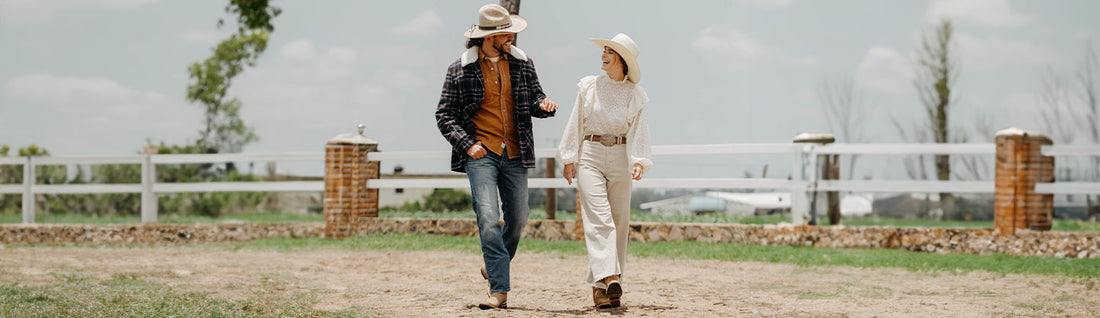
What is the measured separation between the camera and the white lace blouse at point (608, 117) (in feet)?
18.4

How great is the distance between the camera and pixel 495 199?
5594mm

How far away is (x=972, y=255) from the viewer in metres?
10.8

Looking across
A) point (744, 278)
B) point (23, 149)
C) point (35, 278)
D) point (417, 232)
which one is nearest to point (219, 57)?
point (23, 149)

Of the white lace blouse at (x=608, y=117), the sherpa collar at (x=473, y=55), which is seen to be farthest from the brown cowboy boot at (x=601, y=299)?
the sherpa collar at (x=473, y=55)

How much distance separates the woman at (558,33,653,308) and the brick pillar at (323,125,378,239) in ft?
26.3

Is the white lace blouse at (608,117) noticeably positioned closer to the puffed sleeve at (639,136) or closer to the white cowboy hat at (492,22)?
the puffed sleeve at (639,136)

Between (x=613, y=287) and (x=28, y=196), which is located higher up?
(x=28, y=196)

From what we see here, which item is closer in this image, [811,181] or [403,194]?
[811,181]

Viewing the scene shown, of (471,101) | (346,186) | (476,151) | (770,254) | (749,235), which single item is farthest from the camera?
(346,186)

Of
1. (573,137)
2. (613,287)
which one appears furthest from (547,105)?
Result: (613,287)

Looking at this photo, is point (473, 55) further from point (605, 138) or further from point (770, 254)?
point (770, 254)

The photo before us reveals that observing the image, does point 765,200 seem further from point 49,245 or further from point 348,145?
point 49,245

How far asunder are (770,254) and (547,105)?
217 inches

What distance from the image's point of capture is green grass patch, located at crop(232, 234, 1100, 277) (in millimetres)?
9320
